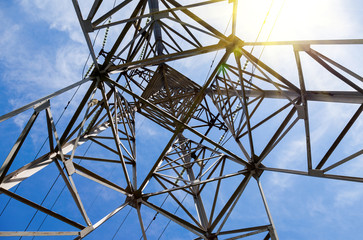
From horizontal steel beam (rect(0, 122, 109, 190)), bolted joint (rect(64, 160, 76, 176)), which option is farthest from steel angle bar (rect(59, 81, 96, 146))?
bolted joint (rect(64, 160, 76, 176))

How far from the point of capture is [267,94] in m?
8.64

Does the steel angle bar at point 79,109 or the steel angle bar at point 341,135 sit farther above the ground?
the steel angle bar at point 79,109

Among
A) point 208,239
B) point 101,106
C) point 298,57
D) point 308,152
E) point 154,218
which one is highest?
point 101,106

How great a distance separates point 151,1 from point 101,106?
13.7ft

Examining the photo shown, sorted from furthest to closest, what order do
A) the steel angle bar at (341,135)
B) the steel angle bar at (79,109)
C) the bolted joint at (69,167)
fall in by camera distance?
the steel angle bar at (79,109) → the bolted joint at (69,167) → the steel angle bar at (341,135)

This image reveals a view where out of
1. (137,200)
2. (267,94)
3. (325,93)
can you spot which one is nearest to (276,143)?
(325,93)

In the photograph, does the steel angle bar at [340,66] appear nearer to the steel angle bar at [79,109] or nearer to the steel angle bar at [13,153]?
the steel angle bar at [79,109]

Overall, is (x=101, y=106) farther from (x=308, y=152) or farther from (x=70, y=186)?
(x=308, y=152)

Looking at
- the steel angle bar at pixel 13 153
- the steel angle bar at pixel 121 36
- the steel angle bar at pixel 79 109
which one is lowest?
the steel angle bar at pixel 13 153

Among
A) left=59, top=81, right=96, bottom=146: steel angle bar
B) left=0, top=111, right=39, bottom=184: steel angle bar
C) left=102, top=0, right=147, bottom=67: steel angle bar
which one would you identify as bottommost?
left=0, top=111, right=39, bottom=184: steel angle bar

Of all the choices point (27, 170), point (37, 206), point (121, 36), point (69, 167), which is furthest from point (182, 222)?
point (121, 36)

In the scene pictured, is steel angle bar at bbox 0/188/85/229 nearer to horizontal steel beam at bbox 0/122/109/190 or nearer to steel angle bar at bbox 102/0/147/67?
horizontal steel beam at bbox 0/122/109/190

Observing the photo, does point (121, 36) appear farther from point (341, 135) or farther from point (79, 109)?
point (341, 135)

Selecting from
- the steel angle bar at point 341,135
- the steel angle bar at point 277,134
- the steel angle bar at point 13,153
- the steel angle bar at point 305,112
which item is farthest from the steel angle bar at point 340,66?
the steel angle bar at point 13,153
